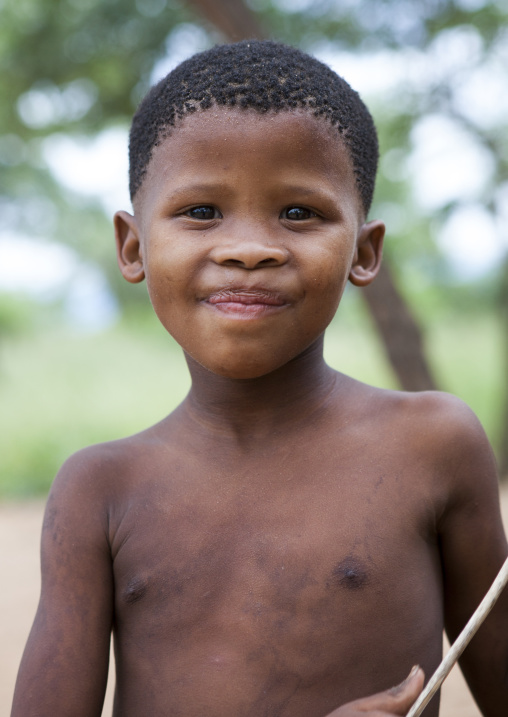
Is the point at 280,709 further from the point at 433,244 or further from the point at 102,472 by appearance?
the point at 433,244

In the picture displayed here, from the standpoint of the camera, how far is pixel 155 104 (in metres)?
1.43

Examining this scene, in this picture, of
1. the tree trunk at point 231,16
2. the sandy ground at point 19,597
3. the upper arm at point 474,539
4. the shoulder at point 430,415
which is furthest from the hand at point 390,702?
the tree trunk at point 231,16

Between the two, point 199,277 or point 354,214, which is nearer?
point 199,277

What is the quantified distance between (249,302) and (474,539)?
56cm

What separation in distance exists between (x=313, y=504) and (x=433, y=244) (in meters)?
7.01

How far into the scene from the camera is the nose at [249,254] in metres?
Result: 1.20

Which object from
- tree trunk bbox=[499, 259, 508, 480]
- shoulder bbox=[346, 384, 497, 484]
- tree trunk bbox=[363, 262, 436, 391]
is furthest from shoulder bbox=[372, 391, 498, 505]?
tree trunk bbox=[499, 259, 508, 480]

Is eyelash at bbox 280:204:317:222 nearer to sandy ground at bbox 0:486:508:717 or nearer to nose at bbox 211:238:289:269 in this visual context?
nose at bbox 211:238:289:269

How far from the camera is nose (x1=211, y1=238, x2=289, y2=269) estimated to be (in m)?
1.20

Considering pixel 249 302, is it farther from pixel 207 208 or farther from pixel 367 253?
pixel 367 253

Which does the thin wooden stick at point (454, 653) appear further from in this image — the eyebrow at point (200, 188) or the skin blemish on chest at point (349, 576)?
the eyebrow at point (200, 188)

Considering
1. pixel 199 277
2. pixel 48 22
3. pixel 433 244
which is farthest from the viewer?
pixel 433 244

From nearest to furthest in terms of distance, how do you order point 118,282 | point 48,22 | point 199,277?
1. point 199,277
2. point 48,22
3. point 118,282

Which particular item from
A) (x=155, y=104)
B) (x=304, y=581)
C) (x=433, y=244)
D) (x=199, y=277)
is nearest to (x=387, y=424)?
(x=304, y=581)
